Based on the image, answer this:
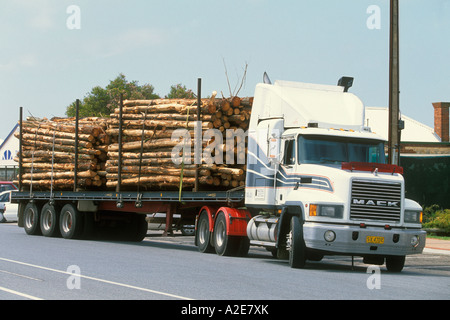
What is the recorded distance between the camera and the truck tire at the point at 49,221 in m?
25.9

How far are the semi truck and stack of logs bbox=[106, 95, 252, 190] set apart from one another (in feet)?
1.86

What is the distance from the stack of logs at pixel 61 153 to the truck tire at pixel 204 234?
5.53 m

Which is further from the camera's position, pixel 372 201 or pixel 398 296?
pixel 372 201

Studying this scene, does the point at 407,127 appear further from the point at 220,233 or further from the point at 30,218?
the point at 220,233

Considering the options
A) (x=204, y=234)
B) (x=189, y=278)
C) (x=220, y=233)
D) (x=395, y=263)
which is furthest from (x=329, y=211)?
(x=204, y=234)

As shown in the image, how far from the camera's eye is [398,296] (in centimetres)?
1141

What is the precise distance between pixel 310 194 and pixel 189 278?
11.7 feet

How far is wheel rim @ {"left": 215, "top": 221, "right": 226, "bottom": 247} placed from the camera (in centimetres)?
1877

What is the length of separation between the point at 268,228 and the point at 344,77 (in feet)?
13.2

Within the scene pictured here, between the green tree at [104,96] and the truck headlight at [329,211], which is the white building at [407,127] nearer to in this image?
the green tree at [104,96]

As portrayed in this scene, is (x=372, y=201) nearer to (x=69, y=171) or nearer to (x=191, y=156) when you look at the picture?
(x=191, y=156)

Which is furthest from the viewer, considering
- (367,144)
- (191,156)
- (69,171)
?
(69,171)

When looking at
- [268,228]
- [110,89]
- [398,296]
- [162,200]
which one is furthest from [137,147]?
[110,89]

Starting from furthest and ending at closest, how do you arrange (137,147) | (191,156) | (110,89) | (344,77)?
(110,89) < (137,147) < (191,156) < (344,77)
